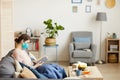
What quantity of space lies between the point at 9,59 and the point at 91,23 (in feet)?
14.8

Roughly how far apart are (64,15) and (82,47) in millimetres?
1161

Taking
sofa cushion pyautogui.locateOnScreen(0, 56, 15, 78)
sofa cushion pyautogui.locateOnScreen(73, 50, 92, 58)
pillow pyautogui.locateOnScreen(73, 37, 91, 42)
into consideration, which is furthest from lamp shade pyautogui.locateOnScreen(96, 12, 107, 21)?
sofa cushion pyautogui.locateOnScreen(0, 56, 15, 78)

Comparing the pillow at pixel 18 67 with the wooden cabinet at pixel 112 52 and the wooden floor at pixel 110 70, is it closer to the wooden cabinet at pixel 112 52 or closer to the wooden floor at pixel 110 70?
the wooden floor at pixel 110 70

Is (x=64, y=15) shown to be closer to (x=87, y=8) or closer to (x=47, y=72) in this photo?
(x=87, y=8)

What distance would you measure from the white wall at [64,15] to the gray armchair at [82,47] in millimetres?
224

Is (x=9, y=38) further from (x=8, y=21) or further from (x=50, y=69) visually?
(x=50, y=69)

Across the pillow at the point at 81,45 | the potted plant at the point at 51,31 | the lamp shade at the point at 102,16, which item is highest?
the lamp shade at the point at 102,16

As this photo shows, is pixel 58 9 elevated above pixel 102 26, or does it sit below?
above

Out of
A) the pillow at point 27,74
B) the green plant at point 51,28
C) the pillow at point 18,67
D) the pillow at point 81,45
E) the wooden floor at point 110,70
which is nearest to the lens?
the pillow at point 27,74

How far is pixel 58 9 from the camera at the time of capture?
343 inches

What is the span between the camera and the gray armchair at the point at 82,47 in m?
8.00

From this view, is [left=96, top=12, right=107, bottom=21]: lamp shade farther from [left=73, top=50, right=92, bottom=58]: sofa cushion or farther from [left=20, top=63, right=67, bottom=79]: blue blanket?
[left=20, top=63, right=67, bottom=79]: blue blanket

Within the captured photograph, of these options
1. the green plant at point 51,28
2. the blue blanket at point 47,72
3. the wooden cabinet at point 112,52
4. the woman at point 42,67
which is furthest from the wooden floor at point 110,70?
the blue blanket at point 47,72

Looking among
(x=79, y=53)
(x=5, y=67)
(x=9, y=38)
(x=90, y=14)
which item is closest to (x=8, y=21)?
(x=9, y=38)
